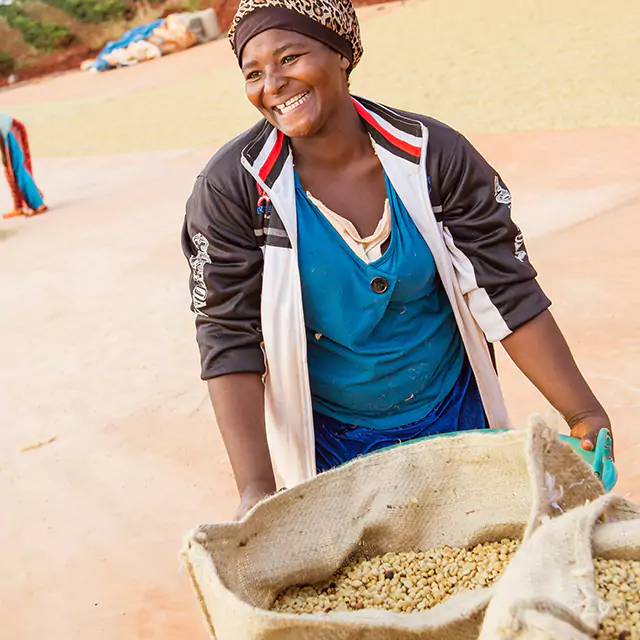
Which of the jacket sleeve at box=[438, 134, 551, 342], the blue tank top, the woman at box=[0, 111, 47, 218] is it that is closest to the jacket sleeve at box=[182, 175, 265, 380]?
the blue tank top

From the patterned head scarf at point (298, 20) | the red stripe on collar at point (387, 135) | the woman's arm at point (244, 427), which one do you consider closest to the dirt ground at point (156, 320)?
the woman's arm at point (244, 427)

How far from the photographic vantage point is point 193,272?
216cm

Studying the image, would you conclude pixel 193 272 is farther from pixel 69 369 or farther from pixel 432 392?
pixel 69 369

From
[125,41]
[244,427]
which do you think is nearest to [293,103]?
[244,427]

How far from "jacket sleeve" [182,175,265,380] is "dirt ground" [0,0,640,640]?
51.5 inches

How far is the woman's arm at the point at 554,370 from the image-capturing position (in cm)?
212

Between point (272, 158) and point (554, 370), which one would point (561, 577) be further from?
point (272, 158)

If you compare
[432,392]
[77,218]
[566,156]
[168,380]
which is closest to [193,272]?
[432,392]

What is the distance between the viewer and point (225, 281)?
2.12 m

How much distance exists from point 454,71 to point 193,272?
11.9 metres

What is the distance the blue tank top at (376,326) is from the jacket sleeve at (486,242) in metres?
0.09

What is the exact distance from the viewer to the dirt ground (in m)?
3.49

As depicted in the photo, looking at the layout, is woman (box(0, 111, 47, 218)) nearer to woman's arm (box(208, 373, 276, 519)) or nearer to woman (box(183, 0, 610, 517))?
woman (box(183, 0, 610, 517))

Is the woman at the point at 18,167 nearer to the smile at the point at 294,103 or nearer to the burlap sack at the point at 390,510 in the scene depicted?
→ the smile at the point at 294,103
